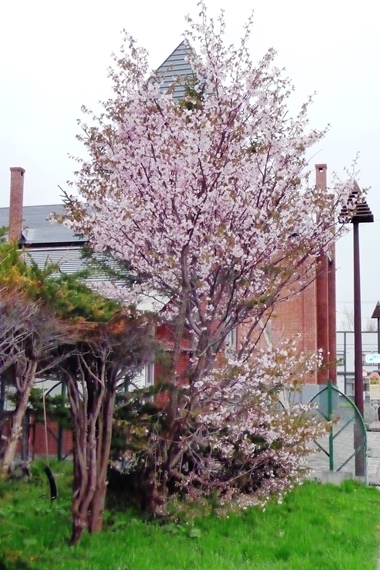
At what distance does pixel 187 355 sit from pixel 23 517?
109 inches

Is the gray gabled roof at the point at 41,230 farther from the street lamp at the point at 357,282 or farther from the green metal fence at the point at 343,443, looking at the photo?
the green metal fence at the point at 343,443

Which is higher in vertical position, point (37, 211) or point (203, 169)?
point (37, 211)

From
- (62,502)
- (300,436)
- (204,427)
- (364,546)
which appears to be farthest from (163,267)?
(364,546)

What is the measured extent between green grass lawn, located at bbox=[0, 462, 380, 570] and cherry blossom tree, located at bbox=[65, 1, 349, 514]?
380 millimetres

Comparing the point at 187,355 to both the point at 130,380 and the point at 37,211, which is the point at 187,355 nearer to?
the point at 130,380

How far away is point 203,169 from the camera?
7.29 meters

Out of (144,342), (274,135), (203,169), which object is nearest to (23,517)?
(144,342)

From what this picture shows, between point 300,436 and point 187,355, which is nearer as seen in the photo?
Answer: point 300,436

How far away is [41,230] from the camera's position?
67.7 ft

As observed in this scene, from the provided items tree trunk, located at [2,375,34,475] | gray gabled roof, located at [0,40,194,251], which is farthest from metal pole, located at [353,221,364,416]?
tree trunk, located at [2,375,34,475]

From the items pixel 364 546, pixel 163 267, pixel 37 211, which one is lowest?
pixel 364 546

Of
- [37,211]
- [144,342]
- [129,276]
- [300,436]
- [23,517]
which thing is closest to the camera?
[144,342]

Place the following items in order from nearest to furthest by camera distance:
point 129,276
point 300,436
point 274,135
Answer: point 300,436 < point 274,135 < point 129,276

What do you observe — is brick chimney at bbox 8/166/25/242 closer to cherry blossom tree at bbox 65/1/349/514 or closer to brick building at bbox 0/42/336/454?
brick building at bbox 0/42/336/454
